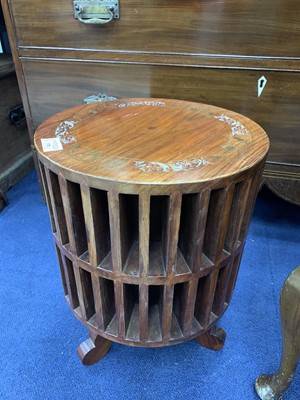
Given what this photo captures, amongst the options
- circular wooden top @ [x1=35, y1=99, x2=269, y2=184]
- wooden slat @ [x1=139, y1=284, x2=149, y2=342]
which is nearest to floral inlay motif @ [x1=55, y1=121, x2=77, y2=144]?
circular wooden top @ [x1=35, y1=99, x2=269, y2=184]

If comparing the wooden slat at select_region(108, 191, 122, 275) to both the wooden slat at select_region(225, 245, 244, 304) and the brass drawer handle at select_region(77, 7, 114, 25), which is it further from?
the brass drawer handle at select_region(77, 7, 114, 25)

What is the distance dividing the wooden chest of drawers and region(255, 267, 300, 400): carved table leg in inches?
27.7

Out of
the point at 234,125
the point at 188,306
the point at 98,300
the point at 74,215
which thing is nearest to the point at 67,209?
the point at 74,215

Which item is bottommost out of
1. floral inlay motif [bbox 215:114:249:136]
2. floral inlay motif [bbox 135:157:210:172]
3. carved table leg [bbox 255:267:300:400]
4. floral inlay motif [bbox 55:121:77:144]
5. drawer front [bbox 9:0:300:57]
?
carved table leg [bbox 255:267:300:400]

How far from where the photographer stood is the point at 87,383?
0.89 meters

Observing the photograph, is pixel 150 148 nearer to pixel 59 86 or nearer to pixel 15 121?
pixel 59 86

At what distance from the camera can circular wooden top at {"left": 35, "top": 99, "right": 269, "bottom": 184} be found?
23.3 inches

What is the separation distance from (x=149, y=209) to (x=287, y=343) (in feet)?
1.53

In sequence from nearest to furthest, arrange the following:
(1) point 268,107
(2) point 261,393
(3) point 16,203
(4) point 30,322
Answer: (2) point 261,393, (4) point 30,322, (1) point 268,107, (3) point 16,203

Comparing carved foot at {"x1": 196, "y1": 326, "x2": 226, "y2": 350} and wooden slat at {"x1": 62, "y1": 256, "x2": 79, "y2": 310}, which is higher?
wooden slat at {"x1": 62, "y1": 256, "x2": 79, "y2": 310}

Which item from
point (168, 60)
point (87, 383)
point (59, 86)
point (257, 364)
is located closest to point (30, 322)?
point (87, 383)

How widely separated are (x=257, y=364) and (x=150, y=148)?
2.39 feet

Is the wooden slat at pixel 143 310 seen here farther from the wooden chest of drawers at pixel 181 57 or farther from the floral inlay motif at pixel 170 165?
the wooden chest of drawers at pixel 181 57

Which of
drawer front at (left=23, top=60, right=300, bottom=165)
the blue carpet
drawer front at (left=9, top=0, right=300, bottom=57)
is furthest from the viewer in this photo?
drawer front at (left=23, top=60, right=300, bottom=165)
